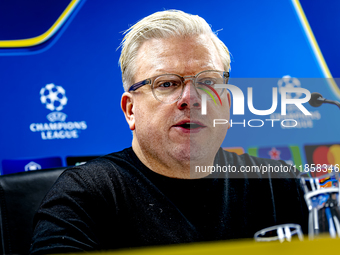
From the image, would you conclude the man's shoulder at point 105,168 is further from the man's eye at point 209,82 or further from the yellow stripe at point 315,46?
the yellow stripe at point 315,46

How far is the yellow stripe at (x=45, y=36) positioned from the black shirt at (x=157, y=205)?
0.79 metres

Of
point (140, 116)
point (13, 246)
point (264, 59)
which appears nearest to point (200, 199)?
point (140, 116)

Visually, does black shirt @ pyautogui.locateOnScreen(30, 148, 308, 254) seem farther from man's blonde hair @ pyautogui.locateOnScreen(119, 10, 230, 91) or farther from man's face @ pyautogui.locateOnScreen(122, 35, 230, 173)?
man's blonde hair @ pyautogui.locateOnScreen(119, 10, 230, 91)

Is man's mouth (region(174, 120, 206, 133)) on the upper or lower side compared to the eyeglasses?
lower

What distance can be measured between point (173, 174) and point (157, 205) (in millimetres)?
115

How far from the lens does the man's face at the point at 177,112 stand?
3.20ft

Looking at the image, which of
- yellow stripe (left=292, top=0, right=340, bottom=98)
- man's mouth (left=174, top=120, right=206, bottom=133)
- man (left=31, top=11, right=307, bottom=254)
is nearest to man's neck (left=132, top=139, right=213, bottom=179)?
man (left=31, top=11, right=307, bottom=254)

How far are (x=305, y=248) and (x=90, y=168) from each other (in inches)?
32.5

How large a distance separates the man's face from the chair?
39cm

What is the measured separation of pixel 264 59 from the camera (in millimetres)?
1510

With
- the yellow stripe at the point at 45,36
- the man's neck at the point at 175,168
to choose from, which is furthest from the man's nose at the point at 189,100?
the yellow stripe at the point at 45,36

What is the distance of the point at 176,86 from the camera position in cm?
99

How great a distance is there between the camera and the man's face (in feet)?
3.20

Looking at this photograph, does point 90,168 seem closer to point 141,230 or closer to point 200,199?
point 141,230
